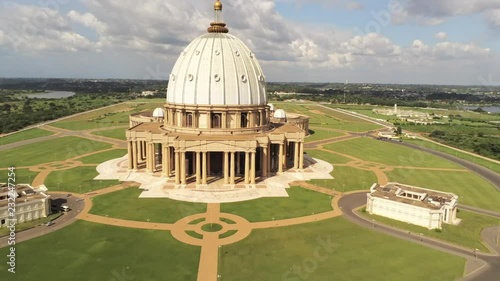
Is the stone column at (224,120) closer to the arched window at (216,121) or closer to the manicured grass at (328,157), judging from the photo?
the arched window at (216,121)

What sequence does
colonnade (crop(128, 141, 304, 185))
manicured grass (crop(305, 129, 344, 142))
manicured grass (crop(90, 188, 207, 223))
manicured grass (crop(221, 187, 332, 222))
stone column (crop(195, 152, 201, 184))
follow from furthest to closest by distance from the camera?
manicured grass (crop(305, 129, 344, 142)), colonnade (crop(128, 141, 304, 185)), stone column (crop(195, 152, 201, 184)), manicured grass (crop(221, 187, 332, 222)), manicured grass (crop(90, 188, 207, 223))

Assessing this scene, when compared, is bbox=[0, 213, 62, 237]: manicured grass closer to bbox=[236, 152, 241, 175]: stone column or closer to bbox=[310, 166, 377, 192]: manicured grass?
bbox=[236, 152, 241, 175]: stone column

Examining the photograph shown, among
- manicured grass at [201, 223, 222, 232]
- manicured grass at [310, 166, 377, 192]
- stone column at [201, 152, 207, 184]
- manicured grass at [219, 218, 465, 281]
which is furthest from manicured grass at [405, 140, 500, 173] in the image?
manicured grass at [201, 223, 222, 232]

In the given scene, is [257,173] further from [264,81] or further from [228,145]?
[264,81]

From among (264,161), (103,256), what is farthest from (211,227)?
(264,161)

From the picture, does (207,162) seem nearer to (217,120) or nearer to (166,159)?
(166,159)

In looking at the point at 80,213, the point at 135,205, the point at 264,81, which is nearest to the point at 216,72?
the point at 264,81

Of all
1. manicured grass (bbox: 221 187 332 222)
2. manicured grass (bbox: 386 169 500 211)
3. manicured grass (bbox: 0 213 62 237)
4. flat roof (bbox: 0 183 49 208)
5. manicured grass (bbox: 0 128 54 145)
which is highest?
flat roof (bbox: 0 183 49 208)

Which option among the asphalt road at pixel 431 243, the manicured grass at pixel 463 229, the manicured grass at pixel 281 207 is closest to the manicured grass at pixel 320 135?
the manicured grass at pixel 281 207
